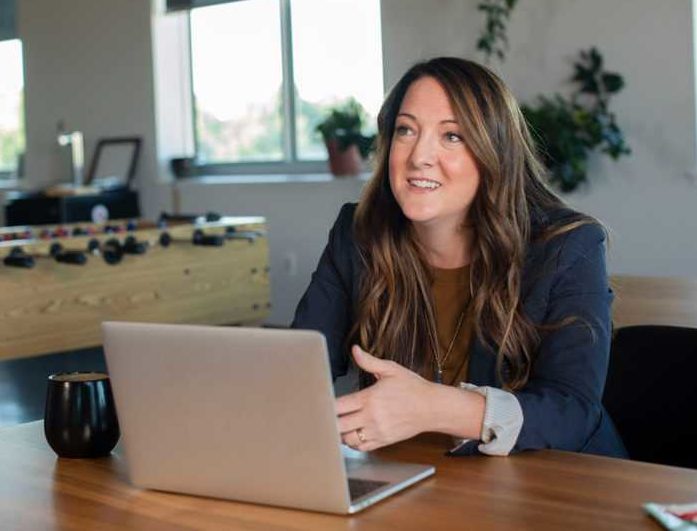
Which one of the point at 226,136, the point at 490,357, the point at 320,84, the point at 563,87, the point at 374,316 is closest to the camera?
the point at 490,357

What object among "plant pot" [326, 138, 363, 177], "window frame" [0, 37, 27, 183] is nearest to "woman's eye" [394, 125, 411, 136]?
"plant pot" [326, 138, 363, 177]

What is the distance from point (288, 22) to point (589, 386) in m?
5.19

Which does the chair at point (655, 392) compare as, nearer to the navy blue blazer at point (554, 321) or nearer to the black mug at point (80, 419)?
the navy blue blazer at point (554, 321)

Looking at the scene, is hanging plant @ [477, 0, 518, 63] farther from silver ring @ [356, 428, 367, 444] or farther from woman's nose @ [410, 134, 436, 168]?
silver ring @ [356, 428, 367, 444]

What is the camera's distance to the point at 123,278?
13.9ft

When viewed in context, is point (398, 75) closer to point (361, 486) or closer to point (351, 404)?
point (351, 404)

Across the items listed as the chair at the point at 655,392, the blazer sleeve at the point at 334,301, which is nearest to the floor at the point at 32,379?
the blazer sleeve at the point at 334,301

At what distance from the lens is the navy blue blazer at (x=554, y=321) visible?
1.54 m

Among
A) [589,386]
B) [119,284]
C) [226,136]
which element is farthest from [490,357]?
[226,136]

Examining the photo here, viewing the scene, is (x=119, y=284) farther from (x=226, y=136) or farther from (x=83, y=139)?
(x=83, y=139)

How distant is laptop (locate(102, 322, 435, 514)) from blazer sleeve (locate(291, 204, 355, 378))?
1.84 feet

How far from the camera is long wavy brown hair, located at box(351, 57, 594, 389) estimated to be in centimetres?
174

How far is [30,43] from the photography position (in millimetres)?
7695

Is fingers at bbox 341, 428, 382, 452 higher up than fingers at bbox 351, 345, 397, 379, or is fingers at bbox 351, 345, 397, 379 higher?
fingers at bbox 351, 345, 397, 379
